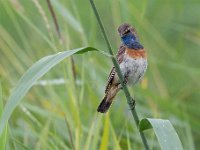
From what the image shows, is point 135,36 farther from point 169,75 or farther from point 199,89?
point 169,75

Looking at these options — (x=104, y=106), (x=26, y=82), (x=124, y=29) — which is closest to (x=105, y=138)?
(x=104, y=106)

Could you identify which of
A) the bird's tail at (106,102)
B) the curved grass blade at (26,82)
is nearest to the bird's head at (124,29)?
the bird's tail at (106,102)

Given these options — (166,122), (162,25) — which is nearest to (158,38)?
(162,25)

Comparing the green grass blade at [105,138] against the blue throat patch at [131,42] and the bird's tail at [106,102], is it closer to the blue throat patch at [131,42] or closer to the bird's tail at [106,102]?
the bird's tail at [106,102]

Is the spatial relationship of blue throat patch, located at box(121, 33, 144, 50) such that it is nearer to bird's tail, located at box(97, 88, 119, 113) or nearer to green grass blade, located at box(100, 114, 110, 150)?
bird's tail, located at box(97, 88, 119, 113)

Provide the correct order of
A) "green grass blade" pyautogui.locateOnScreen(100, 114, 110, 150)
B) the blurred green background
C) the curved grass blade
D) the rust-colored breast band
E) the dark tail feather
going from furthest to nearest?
the rust-colored breast band
the blurred green background
the dark tail feather
"green grass blade" pyautogui.locateOnScreen(100, 114, 110, 150)
the curved grass blade

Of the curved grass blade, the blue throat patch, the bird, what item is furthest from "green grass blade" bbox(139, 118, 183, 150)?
the blue throat patch
